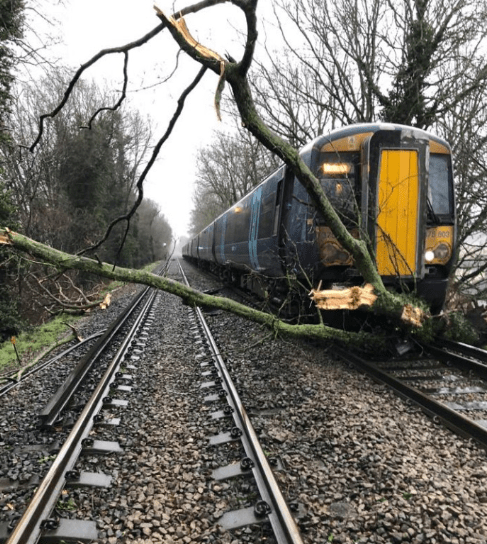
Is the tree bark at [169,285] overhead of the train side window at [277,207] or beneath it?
beneath

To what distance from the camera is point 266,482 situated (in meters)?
2.95

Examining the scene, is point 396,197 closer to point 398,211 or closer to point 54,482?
point 398,211

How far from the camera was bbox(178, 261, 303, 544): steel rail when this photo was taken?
245 centimetres

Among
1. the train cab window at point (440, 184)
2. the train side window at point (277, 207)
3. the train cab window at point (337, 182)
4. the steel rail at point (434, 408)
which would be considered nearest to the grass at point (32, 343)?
the train side window at point (277, 207)

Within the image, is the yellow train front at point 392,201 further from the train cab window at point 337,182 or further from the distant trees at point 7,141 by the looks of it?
the distant trees at point 7,141

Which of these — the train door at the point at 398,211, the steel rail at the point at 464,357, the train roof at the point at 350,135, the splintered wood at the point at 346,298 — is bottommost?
the steel rail at the point at 464,357

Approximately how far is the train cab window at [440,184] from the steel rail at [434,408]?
8.87 feet

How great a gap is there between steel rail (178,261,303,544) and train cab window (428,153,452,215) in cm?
421

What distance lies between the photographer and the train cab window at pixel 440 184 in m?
6.32

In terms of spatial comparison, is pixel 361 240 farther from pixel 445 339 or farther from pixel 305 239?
pixel 445 339

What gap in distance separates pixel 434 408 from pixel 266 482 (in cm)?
214

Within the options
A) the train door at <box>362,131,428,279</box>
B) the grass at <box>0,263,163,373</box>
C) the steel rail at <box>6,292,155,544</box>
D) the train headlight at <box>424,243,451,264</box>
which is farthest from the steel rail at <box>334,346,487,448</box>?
the grass at <box>0,263,163,373</box>

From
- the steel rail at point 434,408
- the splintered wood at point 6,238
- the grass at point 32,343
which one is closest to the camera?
the steel rail at point 434,408

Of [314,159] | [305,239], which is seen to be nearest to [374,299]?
[305,239]
